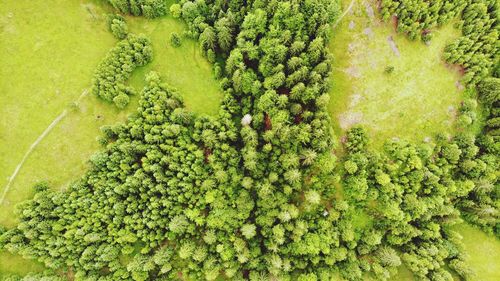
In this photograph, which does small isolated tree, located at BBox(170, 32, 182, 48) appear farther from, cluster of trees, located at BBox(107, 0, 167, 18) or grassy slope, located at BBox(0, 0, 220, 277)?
cluster of trees, located at BBox(107, 0, 167, 18)

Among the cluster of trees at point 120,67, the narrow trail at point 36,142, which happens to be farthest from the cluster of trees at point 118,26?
the narrow trail at point 36,142

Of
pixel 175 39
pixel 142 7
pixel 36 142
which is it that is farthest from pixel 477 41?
pixel 36 142

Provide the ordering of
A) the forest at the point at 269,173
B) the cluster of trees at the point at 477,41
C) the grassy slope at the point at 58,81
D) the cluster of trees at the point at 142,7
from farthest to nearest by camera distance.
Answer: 1. the cluster of trees at the point at 142,7
2. the cluster of trees at the point at 477,41
3. the grassy slope at the point at 58,81
4. the forest at the point at 269,173

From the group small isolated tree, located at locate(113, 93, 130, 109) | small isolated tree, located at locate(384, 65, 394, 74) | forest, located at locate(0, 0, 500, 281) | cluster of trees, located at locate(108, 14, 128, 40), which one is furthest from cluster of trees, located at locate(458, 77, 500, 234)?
cluster of trees, located at locate(108, 14, 128, 40)

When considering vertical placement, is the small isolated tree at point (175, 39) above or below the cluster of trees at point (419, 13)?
above

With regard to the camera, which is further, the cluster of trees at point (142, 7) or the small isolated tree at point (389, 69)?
the cluster of trees at point (142, 7)

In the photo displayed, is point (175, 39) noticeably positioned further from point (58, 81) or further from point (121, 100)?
point (58, 81)

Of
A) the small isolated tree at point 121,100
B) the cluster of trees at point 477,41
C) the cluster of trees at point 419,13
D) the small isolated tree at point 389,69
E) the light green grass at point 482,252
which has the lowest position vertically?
the light green grass at point 482,252

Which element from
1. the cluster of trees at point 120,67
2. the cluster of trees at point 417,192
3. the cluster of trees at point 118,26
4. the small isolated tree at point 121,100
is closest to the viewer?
the cluster of trees at point 417,192

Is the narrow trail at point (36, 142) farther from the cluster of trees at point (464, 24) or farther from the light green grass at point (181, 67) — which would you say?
the cluster of trees at point (464, 24)

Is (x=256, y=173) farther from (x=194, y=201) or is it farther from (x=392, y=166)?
(x=392, y=166)
